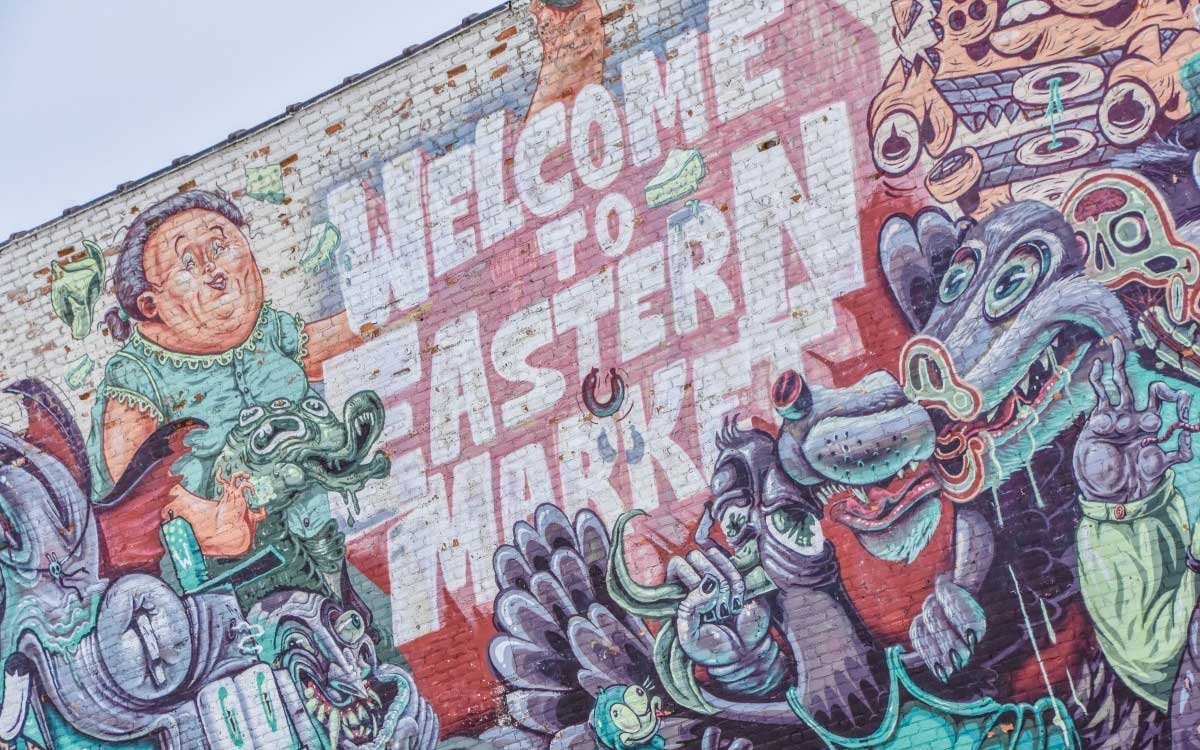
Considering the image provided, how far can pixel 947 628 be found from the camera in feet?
40.2

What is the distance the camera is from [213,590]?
15.1 meters

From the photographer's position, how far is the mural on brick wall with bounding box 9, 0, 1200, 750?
11984 millimetres

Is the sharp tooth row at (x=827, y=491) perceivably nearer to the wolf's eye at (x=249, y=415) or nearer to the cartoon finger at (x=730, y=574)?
the cartoon finger at (x=730, y=574)

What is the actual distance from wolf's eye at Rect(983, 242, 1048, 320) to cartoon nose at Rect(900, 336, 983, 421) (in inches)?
18.3

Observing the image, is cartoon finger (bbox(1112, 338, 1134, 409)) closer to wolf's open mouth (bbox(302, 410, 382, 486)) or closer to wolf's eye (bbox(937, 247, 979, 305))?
wolf's eye (bbox(937, 247, 979, 305))

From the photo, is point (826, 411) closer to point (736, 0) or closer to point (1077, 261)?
point (1077, 261)

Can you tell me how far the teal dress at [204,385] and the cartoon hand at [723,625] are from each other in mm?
3507

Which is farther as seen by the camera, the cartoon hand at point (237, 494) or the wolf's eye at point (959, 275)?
the cartoon hand at point (237, 494)

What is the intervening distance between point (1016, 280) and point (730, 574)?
9.83ft

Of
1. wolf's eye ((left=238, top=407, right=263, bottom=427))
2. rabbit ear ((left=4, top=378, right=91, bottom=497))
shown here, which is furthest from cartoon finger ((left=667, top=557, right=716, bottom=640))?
rabbit ear ((left=4, top=378, right=91, bottom=497))

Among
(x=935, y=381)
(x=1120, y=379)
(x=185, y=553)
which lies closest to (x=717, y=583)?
(x=935, y=381)

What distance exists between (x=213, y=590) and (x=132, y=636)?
92 centimetres

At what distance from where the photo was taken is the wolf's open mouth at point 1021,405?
474 inches

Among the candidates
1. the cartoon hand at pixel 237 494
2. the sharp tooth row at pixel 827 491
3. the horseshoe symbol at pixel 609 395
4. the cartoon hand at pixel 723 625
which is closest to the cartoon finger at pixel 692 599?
the cartoon hand at pixel 723 625
